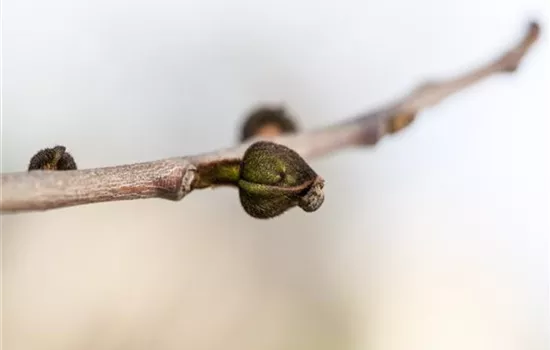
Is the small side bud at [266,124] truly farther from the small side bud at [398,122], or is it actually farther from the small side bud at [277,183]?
the small side bud at [277,183]

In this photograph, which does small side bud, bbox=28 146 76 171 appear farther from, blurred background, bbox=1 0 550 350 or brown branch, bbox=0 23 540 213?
blurred background, bbox=1 0 550 350

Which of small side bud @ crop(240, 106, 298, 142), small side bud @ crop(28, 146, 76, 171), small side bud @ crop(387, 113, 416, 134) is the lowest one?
small side bud @ crop(28, 146, 76, 171)

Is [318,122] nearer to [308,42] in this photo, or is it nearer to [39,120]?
[308,42]

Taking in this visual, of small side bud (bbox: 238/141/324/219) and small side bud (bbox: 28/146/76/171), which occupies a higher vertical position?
small side bud (bbox: 28/146/76/171)

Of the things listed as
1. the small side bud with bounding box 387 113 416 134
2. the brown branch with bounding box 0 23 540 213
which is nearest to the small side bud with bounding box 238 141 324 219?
the brown branch with bounding box 0 23 540 213

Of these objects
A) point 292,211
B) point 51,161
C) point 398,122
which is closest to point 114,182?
point 51,161

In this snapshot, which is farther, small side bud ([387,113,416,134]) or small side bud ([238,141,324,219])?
small side bud ([387,113,416,134])
